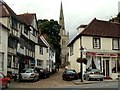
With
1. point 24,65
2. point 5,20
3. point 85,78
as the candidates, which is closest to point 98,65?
point 85,78

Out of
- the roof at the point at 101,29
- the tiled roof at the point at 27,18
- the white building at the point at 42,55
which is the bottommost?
the white building at the point at 42,55

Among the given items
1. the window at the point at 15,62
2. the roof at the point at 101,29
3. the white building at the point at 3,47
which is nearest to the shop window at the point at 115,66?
the roof at the point at 101,29

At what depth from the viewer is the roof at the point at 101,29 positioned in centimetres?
4471

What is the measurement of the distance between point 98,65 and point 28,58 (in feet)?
37.9

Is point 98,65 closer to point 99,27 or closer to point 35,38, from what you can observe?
point 99,27

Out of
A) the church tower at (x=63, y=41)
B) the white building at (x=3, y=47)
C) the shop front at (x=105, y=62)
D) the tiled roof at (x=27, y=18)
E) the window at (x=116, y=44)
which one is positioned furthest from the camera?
the church tower at (x=63, y=41)

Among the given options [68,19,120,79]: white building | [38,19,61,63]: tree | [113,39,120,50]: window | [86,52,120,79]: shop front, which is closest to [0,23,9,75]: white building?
[68,19,120,79]: white building

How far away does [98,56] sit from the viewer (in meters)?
44.0

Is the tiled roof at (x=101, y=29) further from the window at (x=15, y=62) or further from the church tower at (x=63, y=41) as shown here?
the church tower at (x=63, y=41)

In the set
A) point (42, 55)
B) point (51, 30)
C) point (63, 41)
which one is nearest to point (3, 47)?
point (42, 55)

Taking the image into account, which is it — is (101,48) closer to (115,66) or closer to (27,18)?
(115,66)

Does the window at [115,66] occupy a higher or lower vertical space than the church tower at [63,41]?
lower

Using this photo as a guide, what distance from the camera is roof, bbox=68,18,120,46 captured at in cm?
4471

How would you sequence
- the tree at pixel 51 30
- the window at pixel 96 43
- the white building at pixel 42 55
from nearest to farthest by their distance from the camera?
1. the window at pixel 96 43
2. the white building at pixel 42 55
3. the tree at pixel 51 30
